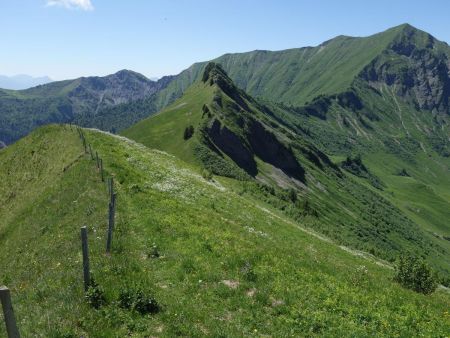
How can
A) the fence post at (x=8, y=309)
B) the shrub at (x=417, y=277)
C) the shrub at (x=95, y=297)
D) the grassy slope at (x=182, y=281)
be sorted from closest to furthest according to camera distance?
the fence post at (x=8, y=309) < the grassy slope at (x=182, y=281) < the shrub at (x=95, y=297) < the shrub at (x=417, y=277)

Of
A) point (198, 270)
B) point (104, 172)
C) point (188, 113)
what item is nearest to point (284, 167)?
point (188, 113)

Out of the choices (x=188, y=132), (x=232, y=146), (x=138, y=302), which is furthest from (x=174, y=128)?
(x=138, y=302)

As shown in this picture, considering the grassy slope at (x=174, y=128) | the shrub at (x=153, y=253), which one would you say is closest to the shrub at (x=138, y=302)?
the shrub at (x=153, y=253)

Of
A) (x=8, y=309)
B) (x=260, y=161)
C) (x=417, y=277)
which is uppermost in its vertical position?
(x=8, y=309)

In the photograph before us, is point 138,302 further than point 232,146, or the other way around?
point 232,146

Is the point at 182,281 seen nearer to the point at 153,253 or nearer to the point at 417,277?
the point at 153,253

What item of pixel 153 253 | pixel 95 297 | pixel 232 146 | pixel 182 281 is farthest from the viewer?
pixel 232 146

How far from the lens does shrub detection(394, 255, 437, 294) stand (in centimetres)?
2541

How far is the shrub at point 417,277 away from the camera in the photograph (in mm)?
25406

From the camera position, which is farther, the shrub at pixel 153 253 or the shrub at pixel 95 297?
the shrub at pixel 153 253

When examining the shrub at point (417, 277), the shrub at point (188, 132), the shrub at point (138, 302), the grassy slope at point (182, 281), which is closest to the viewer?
the grassy slope at point (182, 281)

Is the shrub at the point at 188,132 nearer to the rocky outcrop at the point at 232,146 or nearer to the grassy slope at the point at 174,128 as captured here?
the grassy slope at the point at 174,128

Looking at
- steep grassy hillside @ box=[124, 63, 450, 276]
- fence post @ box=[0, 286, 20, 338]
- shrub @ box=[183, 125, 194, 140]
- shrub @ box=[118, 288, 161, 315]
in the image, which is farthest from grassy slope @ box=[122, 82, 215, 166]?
fence post @ box=[0, 286, 20, 338]

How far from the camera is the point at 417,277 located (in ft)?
84.8
